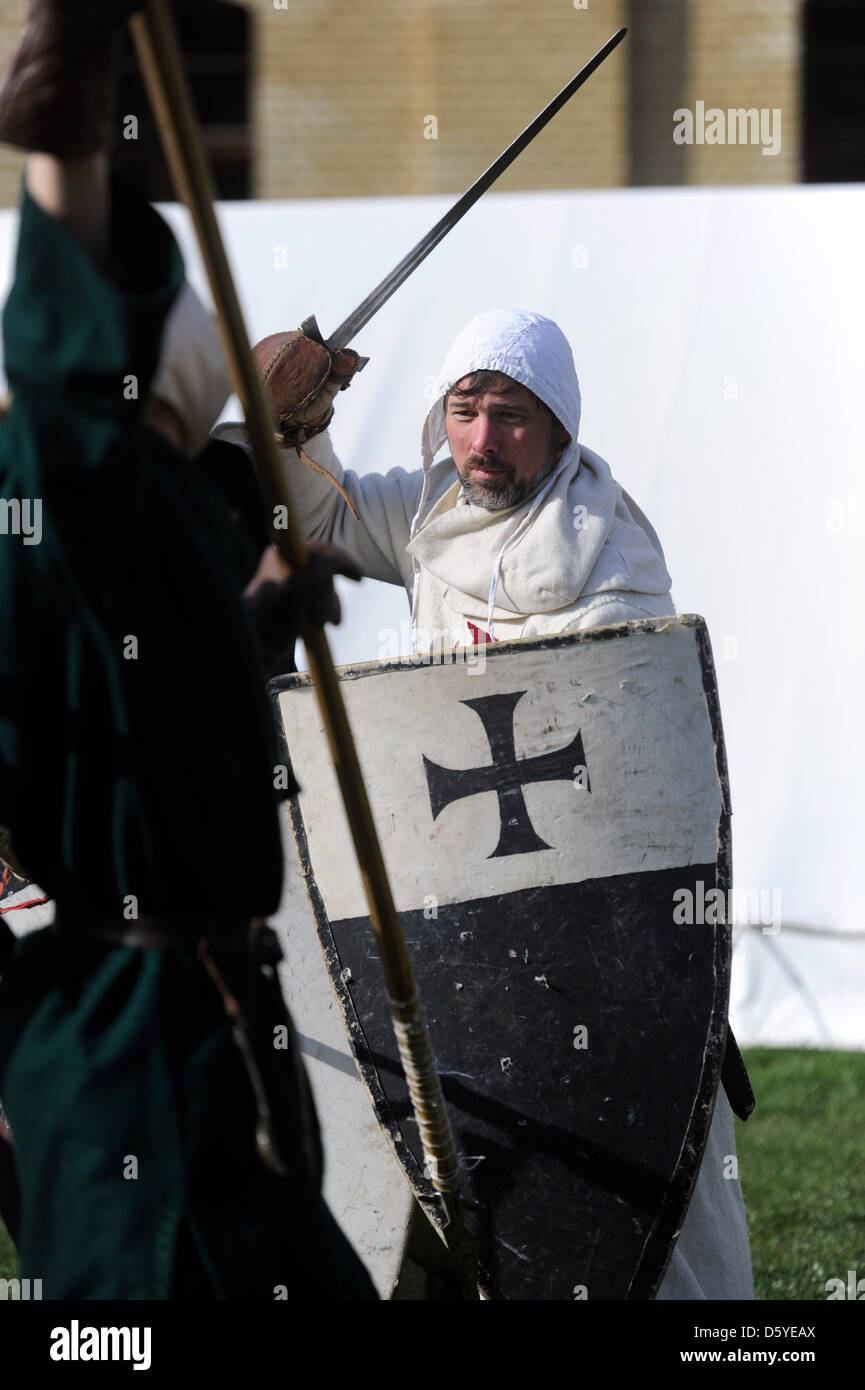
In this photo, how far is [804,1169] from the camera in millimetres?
4117

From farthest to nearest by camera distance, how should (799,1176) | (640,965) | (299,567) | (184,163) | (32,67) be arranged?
(799,1176) < (640,965) < (299,567) < (184,163) < (32,67)

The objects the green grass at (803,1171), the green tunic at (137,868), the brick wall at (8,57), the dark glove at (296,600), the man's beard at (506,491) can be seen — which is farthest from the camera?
the brick wall at (8,57)

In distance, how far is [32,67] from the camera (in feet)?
4.67

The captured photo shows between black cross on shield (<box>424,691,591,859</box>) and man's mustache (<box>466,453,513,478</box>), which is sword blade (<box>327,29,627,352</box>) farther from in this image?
black cross on shield (<box>424,691,591,859</box>)

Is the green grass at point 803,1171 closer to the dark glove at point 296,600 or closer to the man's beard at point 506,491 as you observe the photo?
the man's beard at point 506,491

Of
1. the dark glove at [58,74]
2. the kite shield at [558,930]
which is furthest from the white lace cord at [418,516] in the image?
the dark glove at [58,74]

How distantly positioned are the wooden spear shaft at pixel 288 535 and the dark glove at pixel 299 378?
1161mm

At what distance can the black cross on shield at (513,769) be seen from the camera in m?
2.50

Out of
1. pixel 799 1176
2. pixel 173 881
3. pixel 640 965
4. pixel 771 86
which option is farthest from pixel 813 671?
pixel 173 881

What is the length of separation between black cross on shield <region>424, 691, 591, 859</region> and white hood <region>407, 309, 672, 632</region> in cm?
37

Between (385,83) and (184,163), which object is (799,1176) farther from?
(385,83)

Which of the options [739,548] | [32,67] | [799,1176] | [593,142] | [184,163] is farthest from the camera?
[593,142]

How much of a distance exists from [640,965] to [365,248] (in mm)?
3540

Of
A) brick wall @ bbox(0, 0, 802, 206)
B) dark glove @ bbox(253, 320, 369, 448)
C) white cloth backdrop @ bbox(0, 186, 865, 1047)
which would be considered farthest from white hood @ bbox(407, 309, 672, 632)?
brick wall @ bbox(0, 0, 802, 206)
